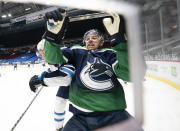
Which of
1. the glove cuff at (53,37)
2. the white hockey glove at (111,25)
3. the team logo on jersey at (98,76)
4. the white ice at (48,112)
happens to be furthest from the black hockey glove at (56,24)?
the white ice at (48,112)

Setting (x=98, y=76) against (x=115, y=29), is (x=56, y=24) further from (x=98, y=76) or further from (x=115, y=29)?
(x=98, y=76)

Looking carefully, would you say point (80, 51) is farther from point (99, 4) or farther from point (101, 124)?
point (99, 4)

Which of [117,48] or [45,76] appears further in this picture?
[45,76]

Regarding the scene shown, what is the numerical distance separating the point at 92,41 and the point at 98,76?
16 centimetres

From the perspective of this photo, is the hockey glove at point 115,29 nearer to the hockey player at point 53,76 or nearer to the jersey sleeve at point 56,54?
the jersey sleeve at point 56,54

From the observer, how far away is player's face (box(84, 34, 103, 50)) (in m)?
1.04

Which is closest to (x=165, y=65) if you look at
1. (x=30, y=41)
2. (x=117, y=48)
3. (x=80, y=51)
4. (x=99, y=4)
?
(x=80, y=51)

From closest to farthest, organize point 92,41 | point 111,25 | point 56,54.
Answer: point 111,25, point 56,54, point 92,41

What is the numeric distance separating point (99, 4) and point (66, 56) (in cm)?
84

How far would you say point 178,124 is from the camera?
73.4 inches

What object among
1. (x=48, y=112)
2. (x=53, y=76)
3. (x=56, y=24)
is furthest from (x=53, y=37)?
(x=48, y=112)

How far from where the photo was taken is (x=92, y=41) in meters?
1.05

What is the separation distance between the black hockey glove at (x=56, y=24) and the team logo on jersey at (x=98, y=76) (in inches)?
9.2

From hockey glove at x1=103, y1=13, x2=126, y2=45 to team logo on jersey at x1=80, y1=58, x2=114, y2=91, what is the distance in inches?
10.8
